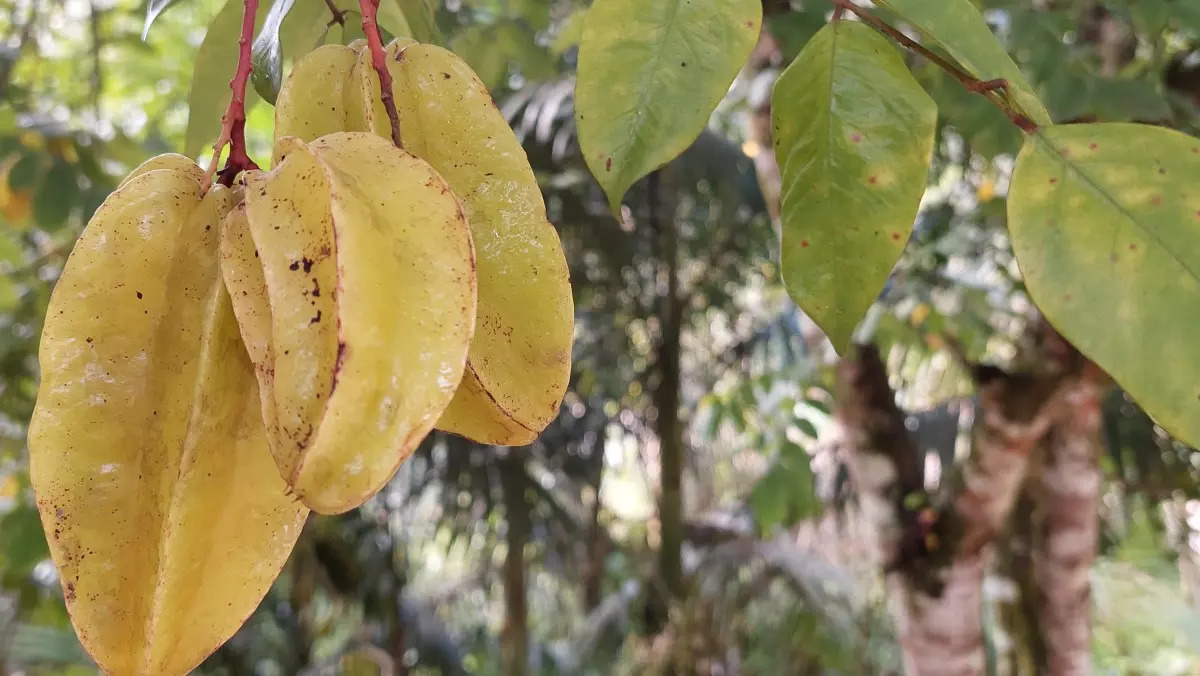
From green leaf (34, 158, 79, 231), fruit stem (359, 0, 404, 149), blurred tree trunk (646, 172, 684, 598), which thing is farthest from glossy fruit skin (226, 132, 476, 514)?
blurred tree trunk (646, 172, 684, 598)

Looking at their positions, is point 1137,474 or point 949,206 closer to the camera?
point 949,206

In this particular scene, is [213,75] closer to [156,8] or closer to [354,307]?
[156,8]

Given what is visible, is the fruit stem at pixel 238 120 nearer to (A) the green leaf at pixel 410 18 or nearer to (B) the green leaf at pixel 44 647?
(A) the green leaf at pixel 410 18

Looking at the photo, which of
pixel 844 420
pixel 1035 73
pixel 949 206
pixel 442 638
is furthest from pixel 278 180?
pixel 442 638

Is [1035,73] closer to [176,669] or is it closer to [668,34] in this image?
[668,34]

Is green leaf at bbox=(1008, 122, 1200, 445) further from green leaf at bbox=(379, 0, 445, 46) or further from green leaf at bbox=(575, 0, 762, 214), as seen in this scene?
green leaf at bbox=(379, 0, 445, 46)

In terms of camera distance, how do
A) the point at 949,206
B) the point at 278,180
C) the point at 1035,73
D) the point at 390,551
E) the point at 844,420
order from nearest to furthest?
the point at 278,180 → the point at 1035,73 → the point at 844,420 → the point at 949,206 → the point at 390,551
